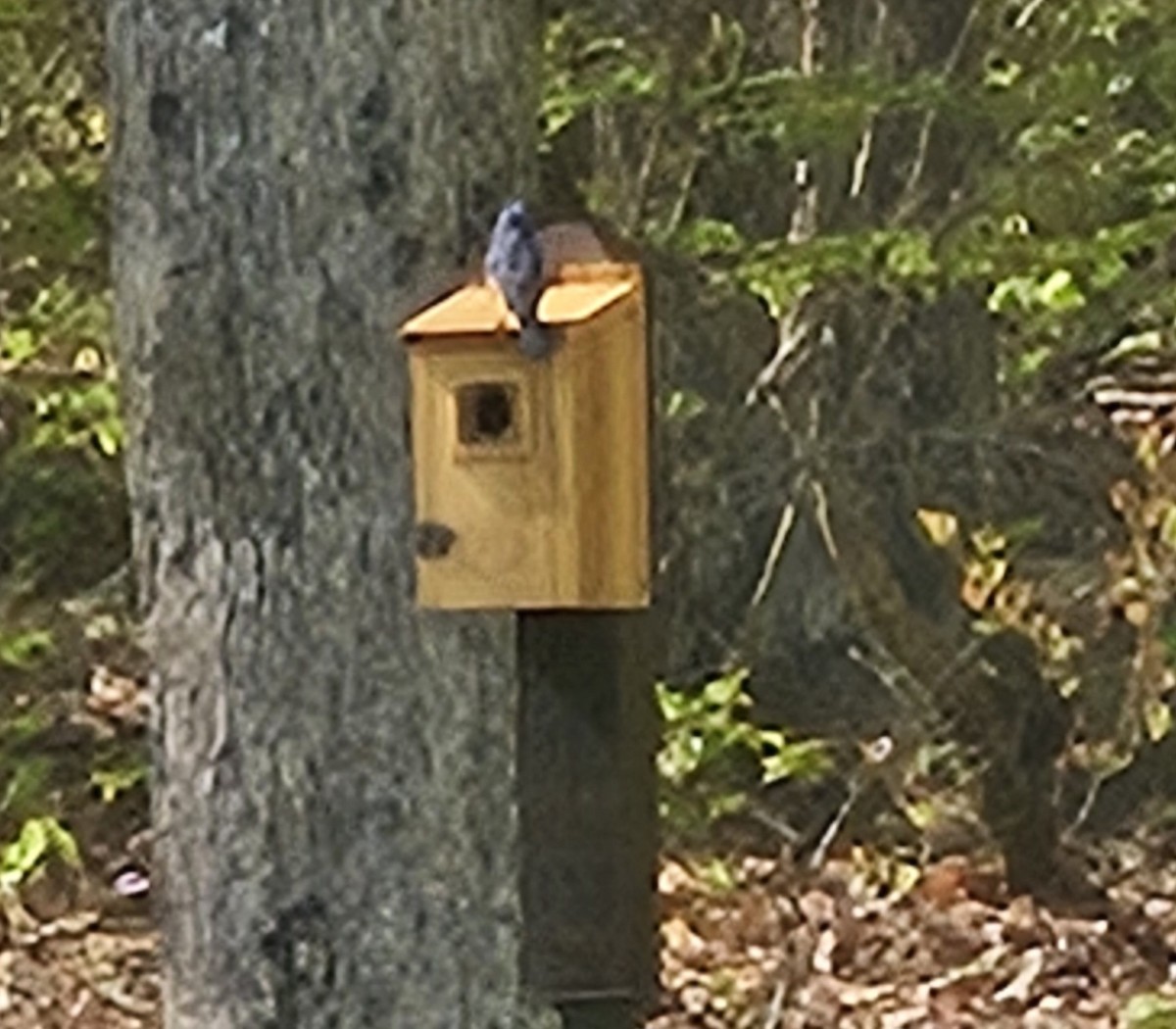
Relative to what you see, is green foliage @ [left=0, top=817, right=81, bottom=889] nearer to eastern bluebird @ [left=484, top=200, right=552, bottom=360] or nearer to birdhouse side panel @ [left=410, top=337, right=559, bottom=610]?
birdhouse side panel @ [left=410, top=337, right=559, bottom=610]

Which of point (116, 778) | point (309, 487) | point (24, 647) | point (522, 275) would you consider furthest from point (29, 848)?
point (522, 275)

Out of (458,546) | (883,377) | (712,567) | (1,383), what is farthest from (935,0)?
(458,546)

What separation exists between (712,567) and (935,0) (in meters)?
1.28

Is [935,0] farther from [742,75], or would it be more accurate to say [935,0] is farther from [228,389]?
[228,389]

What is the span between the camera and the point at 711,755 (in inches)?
Answer: 199

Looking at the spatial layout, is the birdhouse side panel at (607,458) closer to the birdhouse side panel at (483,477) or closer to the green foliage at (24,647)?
the birdhouse side panel at (483,477)

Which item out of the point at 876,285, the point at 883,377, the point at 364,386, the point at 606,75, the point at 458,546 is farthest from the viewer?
the point at 883,377

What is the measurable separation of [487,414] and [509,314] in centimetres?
10

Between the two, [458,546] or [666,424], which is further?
[666,424]

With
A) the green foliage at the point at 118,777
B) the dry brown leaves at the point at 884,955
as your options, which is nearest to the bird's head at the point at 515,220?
the green foliage at the point at 118,777

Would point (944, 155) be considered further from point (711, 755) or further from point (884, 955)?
point (884, 955)

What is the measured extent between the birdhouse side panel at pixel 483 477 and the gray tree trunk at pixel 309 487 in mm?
577

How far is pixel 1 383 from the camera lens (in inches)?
192

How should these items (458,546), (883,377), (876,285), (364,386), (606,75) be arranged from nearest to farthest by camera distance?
1. (458,546)
2. (364,386)
3. (606,75)
4. (876,285)
5. (883,377)
